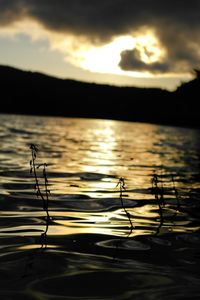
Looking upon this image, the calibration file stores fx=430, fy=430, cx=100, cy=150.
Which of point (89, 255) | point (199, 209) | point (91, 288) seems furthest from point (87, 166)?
point (91, 288)

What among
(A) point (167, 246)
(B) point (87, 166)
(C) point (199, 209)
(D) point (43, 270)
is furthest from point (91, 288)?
(B) point (87, 166)

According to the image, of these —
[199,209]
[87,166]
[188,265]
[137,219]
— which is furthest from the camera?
[87,166]

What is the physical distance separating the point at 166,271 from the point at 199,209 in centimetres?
489

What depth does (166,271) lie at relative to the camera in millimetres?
5426

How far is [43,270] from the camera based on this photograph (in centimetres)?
527

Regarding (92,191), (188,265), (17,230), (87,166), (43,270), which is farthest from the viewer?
(87,166)

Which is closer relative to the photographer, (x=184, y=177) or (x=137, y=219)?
(x=137, y=219)

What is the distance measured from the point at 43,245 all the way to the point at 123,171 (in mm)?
11251

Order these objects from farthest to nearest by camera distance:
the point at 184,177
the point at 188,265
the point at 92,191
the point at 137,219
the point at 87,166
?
the point at 87,166, the point at 184,177, the point at 92,191, the point at 137,219, the point at 188,265

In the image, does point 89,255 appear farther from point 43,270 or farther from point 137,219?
point 137,219

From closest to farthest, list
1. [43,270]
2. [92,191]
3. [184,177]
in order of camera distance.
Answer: [43,270]
[92,191]
[184,177]

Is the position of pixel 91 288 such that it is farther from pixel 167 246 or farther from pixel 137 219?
pixel 137 219

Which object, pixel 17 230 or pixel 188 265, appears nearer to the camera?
pixel 188 265

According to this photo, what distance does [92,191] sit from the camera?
12242 mm
